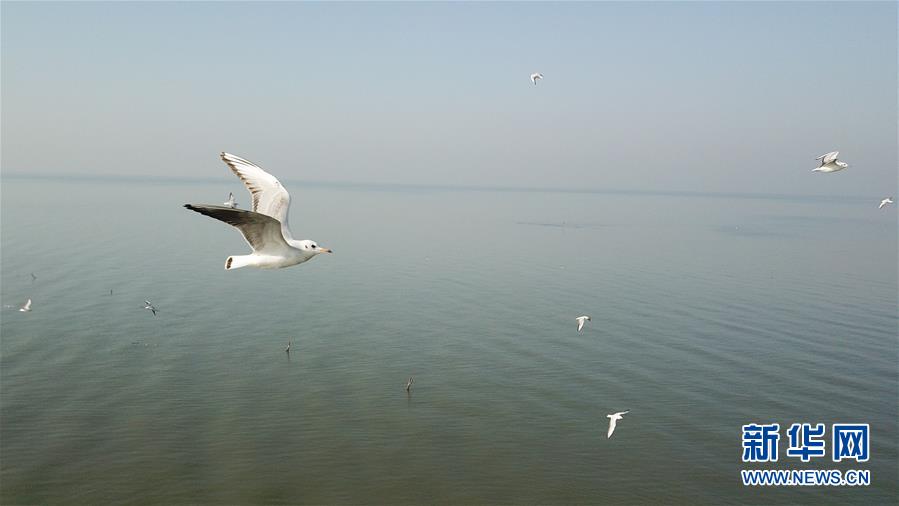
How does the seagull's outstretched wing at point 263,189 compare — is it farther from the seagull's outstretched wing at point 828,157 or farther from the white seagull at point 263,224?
the seagull's outstretched wing at point 828,157

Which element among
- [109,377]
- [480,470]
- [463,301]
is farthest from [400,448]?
[463,301]

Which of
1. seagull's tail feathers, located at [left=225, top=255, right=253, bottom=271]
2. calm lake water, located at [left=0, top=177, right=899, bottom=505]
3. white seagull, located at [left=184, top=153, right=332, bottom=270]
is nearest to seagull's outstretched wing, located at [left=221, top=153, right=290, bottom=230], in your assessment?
white seagull, located at [left=184, top=153, right=332, bottom=270]

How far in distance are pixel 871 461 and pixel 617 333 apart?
1913cm

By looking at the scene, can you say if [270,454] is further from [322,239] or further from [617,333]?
[322,239]

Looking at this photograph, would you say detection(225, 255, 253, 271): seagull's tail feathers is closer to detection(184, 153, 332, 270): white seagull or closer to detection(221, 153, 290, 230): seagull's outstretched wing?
detection(184, 153, 332, 270): white seagull

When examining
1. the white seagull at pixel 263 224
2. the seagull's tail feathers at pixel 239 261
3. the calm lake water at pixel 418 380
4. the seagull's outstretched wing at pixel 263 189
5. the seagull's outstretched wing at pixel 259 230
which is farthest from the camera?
the calm lake water at pixel 418 380

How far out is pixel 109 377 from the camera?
3784cm

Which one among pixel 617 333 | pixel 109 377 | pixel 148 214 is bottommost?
pixel 109 377

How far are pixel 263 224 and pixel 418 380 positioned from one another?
2469 cm

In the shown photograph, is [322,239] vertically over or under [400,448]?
over

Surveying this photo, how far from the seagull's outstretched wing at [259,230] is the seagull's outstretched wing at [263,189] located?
4.26ft

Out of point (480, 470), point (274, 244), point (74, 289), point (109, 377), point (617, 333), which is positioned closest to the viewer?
point (274, 244)

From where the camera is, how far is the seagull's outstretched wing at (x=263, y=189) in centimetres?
1823

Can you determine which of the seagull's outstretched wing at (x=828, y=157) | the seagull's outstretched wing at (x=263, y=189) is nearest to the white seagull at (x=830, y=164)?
the seagull's outstretched wing at (x=828, y=157)
